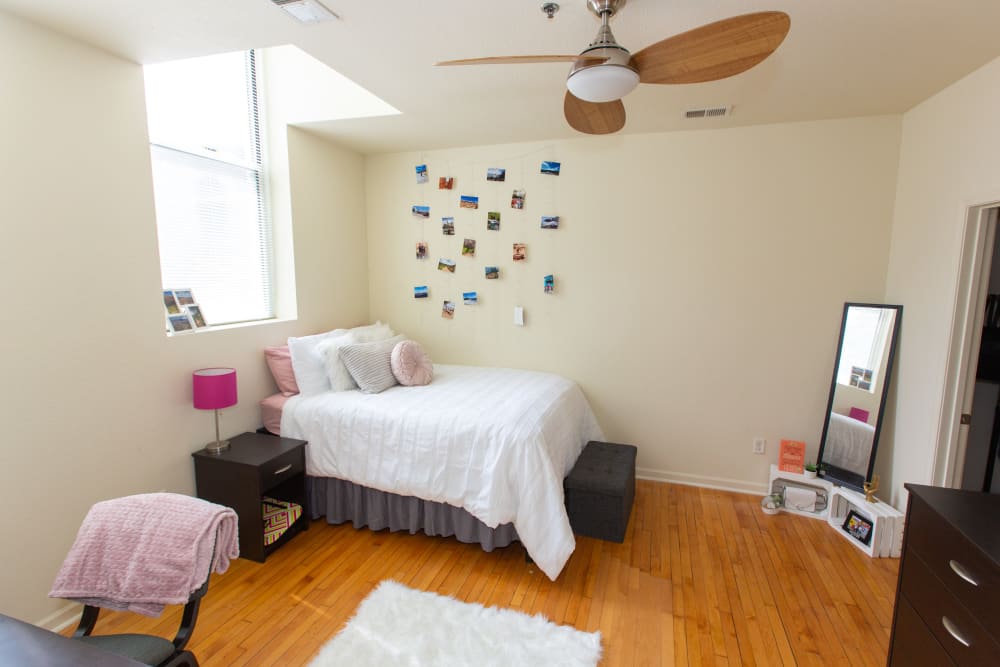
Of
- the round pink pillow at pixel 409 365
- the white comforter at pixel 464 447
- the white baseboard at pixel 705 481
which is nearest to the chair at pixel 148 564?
the white comforter at pixel 464 447

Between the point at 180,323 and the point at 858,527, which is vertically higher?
Answer: the point at 180,323

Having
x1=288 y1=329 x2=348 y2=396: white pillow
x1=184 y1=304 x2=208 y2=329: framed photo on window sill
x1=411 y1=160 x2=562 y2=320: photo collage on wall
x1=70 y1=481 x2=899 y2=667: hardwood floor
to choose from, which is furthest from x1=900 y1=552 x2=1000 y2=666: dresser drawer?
x1=184 y1=304 x2=208 y2=329: framed photo on window sill

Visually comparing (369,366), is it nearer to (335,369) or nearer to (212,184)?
(335,369)

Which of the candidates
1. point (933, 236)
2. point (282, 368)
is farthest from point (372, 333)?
point (933, 236)

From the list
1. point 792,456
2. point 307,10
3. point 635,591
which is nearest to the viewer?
point 307,10

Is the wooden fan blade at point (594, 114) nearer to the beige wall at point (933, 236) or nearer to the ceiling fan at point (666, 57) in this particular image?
the ceiling fan at point (666, 57)

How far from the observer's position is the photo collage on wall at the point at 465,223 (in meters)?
3.52

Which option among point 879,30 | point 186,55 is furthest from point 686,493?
point 186,55

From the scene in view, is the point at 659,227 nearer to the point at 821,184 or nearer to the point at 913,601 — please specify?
the point at 821,184

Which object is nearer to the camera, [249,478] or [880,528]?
[249,478]

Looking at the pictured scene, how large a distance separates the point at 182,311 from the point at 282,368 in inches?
26.1

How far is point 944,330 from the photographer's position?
238cm

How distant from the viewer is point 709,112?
9.18ft

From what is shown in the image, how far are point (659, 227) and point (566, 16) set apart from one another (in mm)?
1804
